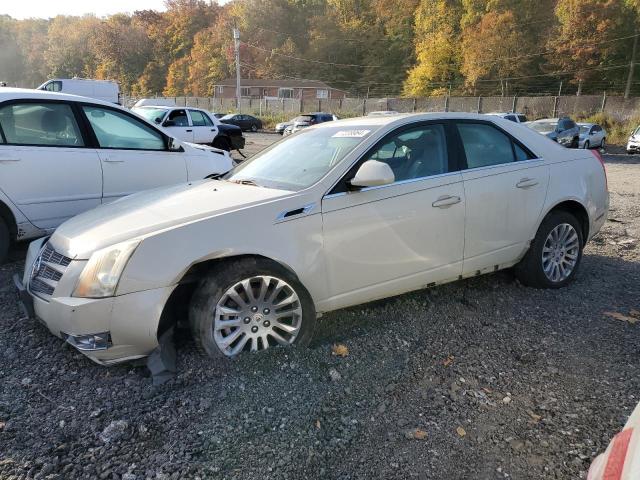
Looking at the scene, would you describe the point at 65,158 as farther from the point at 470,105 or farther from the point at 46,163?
the point at 470,105

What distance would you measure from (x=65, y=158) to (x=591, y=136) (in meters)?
23.8

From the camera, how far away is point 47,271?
3146mm

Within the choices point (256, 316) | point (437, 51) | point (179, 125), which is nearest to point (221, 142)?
point (179, 125)

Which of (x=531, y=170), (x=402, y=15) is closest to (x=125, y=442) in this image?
(x=531, y=170)

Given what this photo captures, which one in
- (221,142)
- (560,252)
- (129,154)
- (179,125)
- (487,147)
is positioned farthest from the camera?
(221,142)

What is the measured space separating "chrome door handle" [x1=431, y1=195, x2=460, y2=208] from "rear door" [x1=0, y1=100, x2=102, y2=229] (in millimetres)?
3542

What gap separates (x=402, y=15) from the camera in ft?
258

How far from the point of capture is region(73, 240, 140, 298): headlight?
2807 millimetres

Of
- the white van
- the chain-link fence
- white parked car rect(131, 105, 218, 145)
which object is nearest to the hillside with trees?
the chain-link fence

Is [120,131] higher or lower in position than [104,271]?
higher

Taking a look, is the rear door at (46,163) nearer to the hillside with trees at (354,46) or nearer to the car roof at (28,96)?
the car roof at (28,96)

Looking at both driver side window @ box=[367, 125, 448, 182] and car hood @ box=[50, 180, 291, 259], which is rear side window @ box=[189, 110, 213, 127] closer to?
car hood @ box=[50, 180, 291, 259]

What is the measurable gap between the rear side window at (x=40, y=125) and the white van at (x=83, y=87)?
17.1 meters

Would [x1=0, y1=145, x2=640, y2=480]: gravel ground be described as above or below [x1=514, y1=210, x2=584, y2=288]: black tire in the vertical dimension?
below
